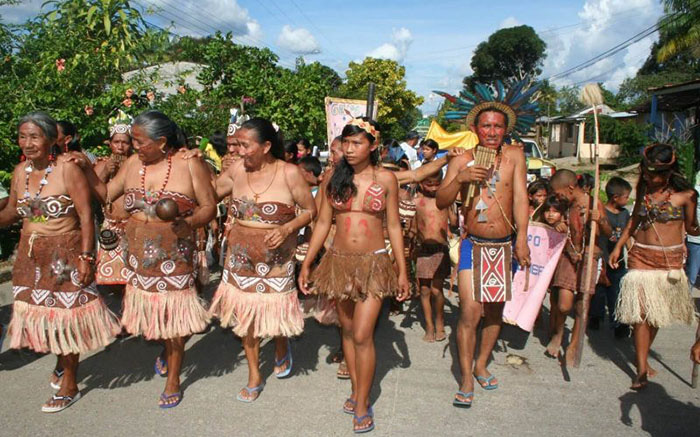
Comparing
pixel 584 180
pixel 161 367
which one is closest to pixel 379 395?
pixel 161 367

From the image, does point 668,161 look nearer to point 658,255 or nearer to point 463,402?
point 658,255

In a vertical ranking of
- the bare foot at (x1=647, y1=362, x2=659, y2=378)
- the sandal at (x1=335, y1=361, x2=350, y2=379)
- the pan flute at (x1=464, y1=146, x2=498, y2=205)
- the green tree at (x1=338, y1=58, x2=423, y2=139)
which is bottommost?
the sandal at (x1=335, y1=361, x2=350, y2=379)

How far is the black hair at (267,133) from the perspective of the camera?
3838 millimetres

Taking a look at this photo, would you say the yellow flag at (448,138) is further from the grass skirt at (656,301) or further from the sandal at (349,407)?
the sandal at (349,407)

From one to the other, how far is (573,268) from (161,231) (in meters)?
3.48

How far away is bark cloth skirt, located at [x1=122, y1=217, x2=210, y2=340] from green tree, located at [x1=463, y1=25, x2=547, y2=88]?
64.7 metres

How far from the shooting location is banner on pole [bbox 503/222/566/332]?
491 centimetres

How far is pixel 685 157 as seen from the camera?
50.9ft

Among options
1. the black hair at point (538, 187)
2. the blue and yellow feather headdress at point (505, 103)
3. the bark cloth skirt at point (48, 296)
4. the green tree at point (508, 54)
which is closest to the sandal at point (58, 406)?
the bark cloth skirt at point (48, 296)

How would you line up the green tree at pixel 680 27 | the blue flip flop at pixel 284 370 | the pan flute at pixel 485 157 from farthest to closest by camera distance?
the green tree at pixel 680 27, the blue flip flop at pixel 284 370, the pan flute at pixel 485 157

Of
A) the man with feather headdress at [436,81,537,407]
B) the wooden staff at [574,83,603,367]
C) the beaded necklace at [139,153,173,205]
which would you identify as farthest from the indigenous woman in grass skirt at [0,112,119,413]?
the wooden staff at [574,83,603,367]

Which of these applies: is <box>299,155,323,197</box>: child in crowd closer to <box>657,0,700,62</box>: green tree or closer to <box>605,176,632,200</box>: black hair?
<box>605,176,632,200</box>: black hair

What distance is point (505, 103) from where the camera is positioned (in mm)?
4086

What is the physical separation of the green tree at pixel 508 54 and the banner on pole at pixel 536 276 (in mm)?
62814
